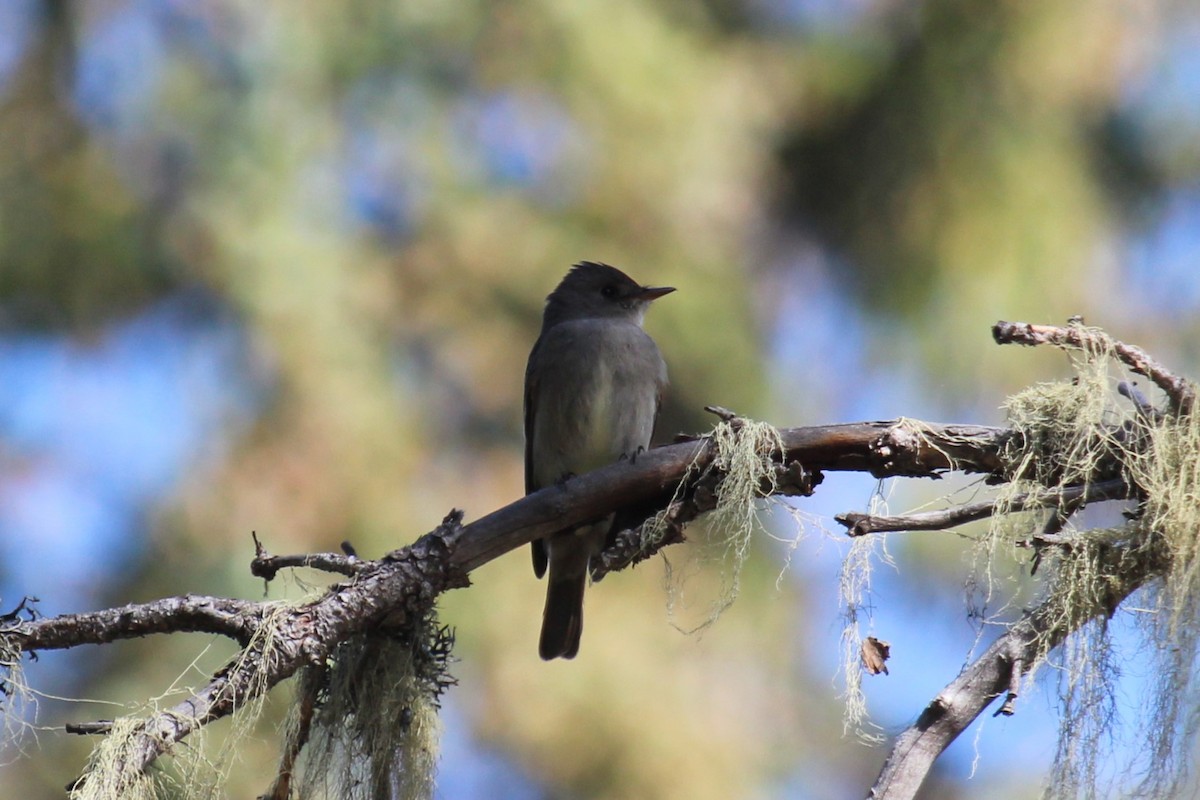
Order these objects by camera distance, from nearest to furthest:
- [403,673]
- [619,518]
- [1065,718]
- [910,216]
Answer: [1065,718] → [403,673] → [619,518] → [910,216]

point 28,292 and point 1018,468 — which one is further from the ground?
point 28,292

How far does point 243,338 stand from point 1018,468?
4.51 metres

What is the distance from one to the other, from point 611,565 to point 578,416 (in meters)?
2.02

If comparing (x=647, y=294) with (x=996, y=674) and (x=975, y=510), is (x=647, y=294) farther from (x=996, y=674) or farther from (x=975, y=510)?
(x=996, y=674)

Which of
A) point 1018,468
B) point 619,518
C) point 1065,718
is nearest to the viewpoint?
point 1065,718

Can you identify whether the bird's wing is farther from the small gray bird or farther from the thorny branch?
the thorny branch

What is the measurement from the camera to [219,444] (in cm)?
621

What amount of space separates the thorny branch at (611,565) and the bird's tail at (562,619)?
195 centimetres

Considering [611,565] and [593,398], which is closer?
[611,565]

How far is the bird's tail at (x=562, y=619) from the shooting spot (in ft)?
16.2

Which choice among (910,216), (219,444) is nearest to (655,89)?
(910,216)

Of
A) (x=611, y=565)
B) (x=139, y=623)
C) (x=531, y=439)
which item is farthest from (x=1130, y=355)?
(x=531, y=439)

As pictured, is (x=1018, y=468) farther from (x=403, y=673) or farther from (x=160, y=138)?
(x=160, y=138)

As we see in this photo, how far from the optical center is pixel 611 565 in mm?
2920
